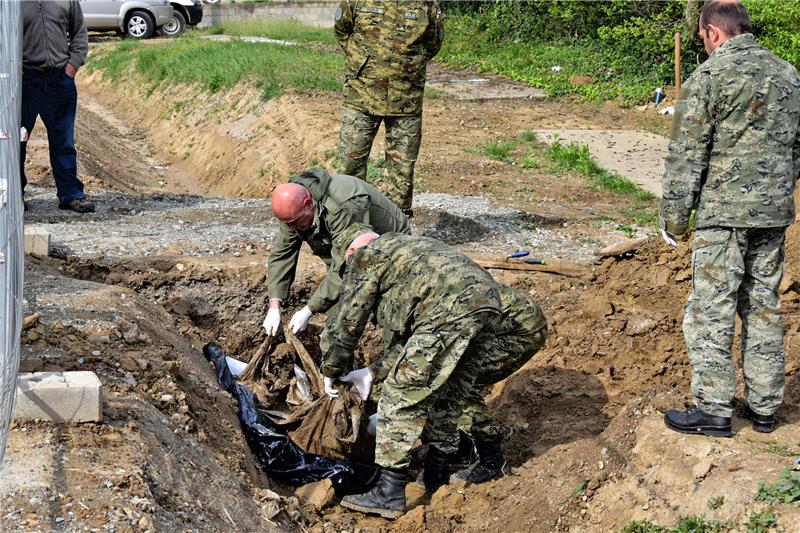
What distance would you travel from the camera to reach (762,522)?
4.10m

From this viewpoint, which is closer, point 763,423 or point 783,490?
point 783,490

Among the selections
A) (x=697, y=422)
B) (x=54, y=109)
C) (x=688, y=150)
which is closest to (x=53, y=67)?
(x=54, y=109)

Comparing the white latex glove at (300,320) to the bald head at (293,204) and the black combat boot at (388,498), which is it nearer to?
the bald head at (293,204)

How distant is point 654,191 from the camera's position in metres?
10.3

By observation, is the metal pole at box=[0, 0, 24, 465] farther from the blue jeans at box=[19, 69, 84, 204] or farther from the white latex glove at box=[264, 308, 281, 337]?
the blue jeans at box=[19, 69, 84, 204]

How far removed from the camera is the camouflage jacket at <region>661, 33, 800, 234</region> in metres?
4.36

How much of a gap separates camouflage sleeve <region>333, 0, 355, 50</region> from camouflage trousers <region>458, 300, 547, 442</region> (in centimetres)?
340

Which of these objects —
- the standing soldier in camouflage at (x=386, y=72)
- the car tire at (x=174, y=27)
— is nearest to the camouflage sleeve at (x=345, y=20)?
the standing soldier in camouflage at (x=386, y=72)

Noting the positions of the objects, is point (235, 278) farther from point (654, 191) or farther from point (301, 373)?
point (654, 191)

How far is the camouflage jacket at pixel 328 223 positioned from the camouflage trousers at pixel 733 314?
1.84 m

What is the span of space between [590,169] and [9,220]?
27.2 feet

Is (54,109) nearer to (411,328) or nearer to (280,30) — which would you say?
(411,328)

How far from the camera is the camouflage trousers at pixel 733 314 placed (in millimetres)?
4504

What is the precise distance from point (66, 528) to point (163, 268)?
4.02 m
